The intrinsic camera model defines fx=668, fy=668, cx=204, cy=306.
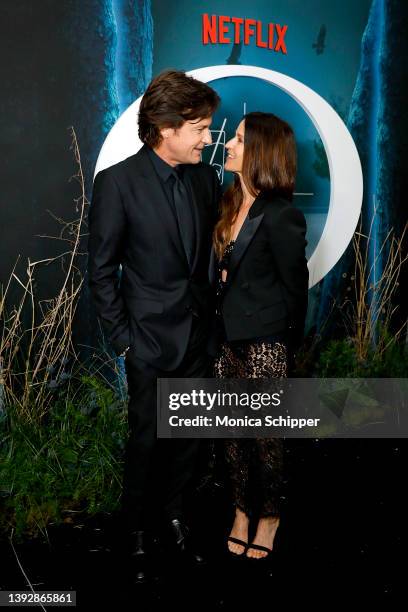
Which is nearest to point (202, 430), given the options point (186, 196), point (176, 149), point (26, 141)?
point (186, 196)

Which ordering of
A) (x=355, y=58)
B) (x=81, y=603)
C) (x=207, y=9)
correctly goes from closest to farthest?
(x=81, y=603), (x=207, y=9), (x=355, y=58)

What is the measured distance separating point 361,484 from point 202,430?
40.2 inches

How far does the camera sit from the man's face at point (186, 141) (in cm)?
251

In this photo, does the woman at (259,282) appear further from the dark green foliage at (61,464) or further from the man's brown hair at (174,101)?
the dark green foliage at (61,464)

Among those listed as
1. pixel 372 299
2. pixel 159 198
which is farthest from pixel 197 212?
pixel 372 299

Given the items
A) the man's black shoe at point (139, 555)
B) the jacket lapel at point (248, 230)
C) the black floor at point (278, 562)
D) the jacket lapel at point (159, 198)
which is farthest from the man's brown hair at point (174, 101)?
the black floor at point (278, 562)

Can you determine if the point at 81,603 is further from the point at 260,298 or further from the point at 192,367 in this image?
the point at 260,298

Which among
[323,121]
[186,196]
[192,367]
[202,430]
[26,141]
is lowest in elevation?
[202,430]

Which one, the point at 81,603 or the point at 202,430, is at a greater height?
the point at 202,430

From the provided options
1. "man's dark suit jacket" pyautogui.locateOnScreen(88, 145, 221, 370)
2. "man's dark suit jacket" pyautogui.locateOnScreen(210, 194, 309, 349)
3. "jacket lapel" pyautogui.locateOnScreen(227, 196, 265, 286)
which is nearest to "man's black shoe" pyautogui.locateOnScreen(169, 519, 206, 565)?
"man's dark suit jacket" pyautogui.locateOnScreen(88, 145, 221, 370)

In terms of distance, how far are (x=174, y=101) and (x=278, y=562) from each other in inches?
72.9

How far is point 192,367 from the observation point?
2.71 metres

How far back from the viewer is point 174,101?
247cm

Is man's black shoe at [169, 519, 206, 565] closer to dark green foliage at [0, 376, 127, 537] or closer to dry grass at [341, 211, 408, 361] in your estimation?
dark green foliage at [0, 376, 127, 537]
